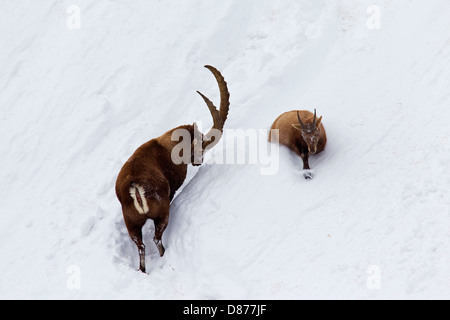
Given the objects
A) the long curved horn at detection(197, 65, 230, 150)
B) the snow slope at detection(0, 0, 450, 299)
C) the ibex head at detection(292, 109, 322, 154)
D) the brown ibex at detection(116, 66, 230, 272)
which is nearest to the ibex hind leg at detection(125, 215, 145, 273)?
the brown ibex at detection(116, 66, 230, 272)

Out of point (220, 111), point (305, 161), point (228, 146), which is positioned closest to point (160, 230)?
point (220, 111)

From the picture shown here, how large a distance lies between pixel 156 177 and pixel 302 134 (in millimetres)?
3145

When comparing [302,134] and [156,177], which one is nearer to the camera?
[156,177]

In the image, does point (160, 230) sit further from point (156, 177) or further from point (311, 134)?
point (311, 134)

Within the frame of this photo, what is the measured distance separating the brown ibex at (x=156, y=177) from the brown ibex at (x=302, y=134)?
1448 millimetres

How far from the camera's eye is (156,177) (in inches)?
389

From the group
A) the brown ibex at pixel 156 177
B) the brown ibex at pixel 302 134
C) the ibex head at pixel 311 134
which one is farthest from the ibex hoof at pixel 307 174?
the brown ibex at pixel 156 177

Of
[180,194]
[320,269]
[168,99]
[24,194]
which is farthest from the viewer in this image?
[168,99]

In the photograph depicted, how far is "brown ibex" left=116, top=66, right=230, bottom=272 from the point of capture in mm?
9250

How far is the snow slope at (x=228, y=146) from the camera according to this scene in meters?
8.66

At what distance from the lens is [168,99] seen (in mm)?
14148

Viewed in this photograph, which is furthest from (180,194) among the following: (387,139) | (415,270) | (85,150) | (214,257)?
(415,270)

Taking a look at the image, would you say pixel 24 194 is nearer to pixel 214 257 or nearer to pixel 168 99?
pixel 168 99

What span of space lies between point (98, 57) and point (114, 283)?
892 cm
